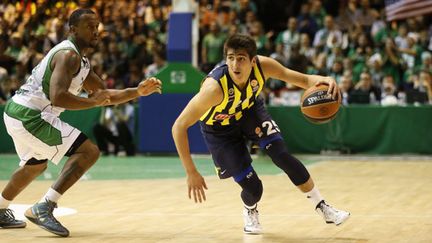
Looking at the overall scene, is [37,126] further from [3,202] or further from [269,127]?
[269,127]

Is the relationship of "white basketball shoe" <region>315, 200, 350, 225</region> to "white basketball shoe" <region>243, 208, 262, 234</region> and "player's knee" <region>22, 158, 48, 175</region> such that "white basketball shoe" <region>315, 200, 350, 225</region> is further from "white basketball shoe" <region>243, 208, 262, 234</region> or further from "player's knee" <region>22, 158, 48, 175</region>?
"player's knee" <region>22, 158, 48, 175</region>

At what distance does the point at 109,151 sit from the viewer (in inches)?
662

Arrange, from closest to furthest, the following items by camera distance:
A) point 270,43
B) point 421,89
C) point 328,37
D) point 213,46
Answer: point 421,89 < point 328,37 < point 213,46 < point 270,43

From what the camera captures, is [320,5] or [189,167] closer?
[189,167]

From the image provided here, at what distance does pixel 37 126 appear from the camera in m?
7.05

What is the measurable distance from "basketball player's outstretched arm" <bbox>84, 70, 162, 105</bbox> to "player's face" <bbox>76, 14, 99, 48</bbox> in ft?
1.16

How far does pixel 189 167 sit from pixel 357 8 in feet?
45.4

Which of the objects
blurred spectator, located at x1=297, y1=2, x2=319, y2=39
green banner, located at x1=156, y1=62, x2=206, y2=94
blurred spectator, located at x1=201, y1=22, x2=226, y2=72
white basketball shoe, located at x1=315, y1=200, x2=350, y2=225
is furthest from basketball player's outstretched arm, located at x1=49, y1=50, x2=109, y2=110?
blurred spectator, located at x1=297, y1=2, x2=319, y2=39

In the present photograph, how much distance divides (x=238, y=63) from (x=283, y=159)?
855 mm

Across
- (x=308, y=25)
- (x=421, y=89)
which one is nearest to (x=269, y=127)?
(x=421, y=89)

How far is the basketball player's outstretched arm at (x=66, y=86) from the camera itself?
675 centimetres

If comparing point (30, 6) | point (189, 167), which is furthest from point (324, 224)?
point (30, 6)

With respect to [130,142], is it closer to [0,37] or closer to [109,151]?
[109,151]

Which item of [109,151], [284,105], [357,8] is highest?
[357,8]
